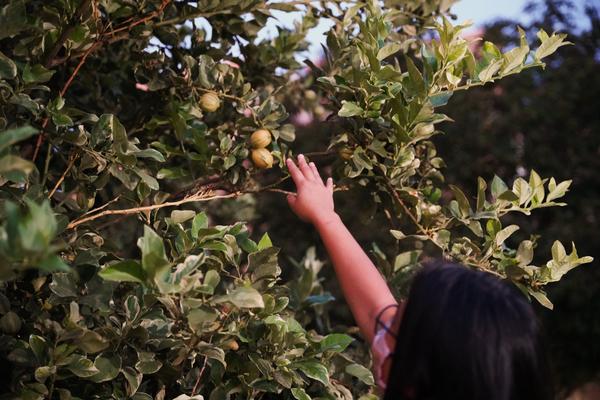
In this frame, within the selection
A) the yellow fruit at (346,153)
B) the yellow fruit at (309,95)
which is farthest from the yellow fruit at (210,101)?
the yellow fruit at (309,95)

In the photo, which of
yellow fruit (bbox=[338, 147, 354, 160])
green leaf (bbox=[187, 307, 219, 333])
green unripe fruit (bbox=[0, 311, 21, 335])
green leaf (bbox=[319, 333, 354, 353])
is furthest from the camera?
yellow fruit (bbox=[338, 147, 354, 160])

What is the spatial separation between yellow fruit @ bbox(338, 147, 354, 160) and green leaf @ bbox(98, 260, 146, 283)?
0.85 meters

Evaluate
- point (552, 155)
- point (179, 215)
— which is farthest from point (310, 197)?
point (552, 155)

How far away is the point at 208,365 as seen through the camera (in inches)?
76.6

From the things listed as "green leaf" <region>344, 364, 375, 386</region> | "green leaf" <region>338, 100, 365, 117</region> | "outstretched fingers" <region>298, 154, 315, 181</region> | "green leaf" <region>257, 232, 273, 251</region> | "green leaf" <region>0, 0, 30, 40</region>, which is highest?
"green leaf" <region>0, 0, 30, 40</region>

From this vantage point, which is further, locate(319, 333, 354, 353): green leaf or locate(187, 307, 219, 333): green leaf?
locate(319, 333, 354, 353): green leaf

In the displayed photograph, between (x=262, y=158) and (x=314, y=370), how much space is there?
506 mm

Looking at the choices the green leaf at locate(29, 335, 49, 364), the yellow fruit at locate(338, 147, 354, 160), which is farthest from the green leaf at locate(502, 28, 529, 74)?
the green leaf at locate(29, 335, 49, 364)

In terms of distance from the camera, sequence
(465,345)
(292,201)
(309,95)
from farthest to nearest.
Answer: (309,95)
(292,201)
(465,345)

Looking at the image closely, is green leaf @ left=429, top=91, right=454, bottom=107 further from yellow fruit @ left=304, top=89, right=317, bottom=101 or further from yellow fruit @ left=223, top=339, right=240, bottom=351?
yellow fruit @ left=304, top=89, right=317, bottom=101

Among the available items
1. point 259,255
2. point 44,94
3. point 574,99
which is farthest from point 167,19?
point 574,99

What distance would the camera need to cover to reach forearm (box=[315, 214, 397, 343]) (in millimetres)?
1688

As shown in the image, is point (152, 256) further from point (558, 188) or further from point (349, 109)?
point (558, 188)

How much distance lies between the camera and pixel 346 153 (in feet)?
6.84
